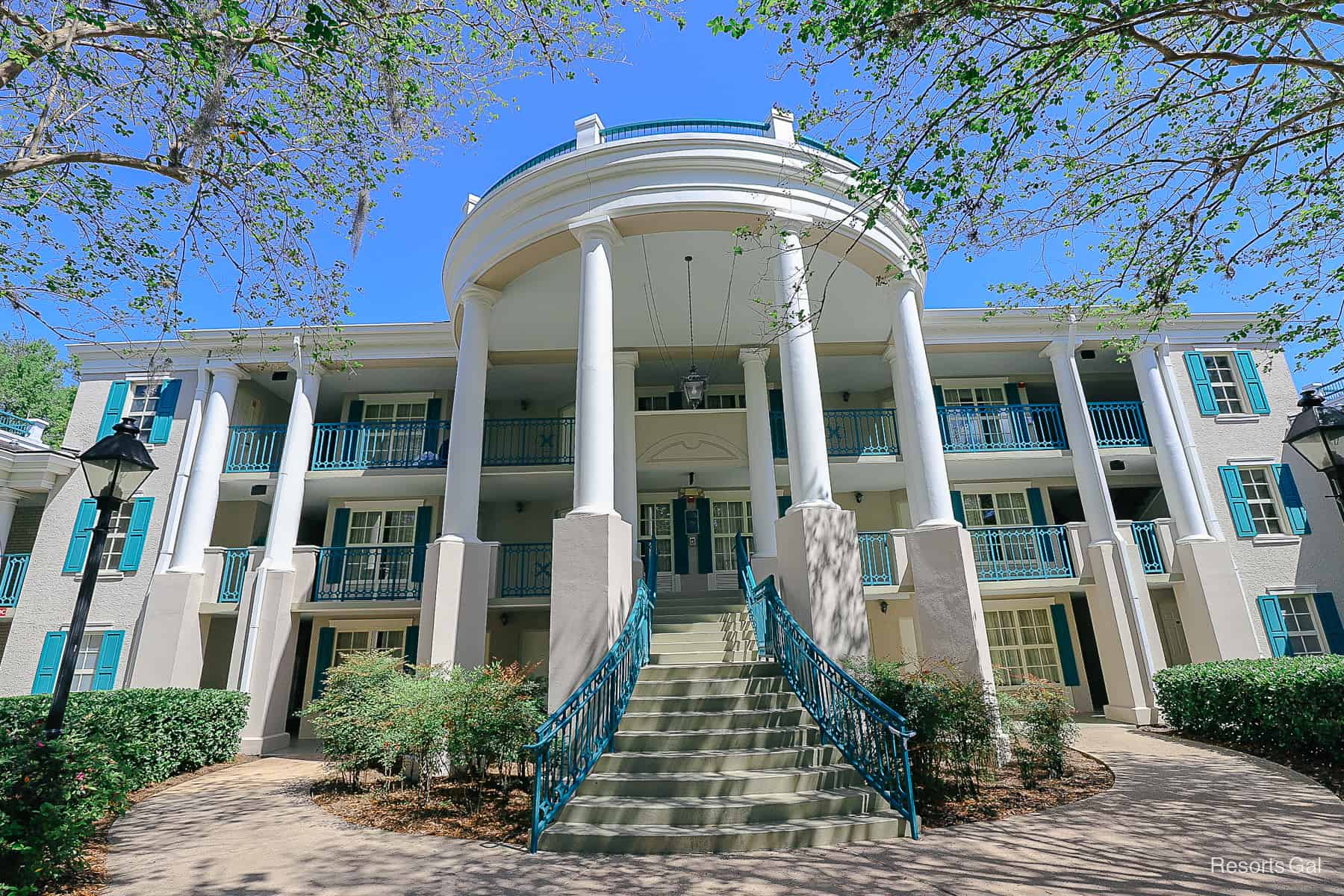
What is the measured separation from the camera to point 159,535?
14031 millimetres

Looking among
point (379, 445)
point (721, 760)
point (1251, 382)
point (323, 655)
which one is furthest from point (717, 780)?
point (1251, 382)

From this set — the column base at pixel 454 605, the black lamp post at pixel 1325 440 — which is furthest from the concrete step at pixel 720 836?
the column base at pixel 454 605

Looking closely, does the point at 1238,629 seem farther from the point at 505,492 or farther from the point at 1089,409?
the point at 505,492

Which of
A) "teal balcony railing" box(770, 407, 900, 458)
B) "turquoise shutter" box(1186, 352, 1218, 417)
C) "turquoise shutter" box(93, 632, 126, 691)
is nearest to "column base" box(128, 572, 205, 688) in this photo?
"turquoise shutter" box(93, 632, 126, 691)

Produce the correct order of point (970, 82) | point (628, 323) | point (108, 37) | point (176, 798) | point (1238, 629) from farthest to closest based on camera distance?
point (628, 323), point (1238, 629), point (176, 798), point (108, 37), point (970, 82)

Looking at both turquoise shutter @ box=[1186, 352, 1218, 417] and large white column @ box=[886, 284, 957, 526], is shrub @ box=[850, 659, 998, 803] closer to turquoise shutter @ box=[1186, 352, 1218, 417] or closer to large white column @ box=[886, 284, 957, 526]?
large white column @ box=[886, 284, 957, 526]

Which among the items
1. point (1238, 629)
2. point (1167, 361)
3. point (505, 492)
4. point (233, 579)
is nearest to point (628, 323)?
point (505, 492)

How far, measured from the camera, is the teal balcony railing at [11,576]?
45.8ft

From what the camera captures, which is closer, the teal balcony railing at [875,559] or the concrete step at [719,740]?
the concrete step at [719,740]

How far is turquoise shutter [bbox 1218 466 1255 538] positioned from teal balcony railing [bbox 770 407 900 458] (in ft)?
22.0

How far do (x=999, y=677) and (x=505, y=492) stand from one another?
36.2ft

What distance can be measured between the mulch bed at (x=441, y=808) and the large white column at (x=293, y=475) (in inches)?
243

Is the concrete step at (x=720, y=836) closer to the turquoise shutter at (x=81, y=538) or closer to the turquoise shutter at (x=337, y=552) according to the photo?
the turquoise shutter at (x=337, y=552)

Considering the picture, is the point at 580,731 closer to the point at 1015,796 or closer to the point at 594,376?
the point at 1015,796
